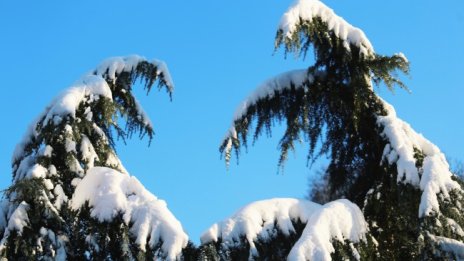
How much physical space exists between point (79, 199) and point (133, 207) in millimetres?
509

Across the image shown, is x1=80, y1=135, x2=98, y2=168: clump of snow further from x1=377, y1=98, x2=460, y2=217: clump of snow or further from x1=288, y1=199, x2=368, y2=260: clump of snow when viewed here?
x1=377, y1=98, x2=460, y2=217: clump of snow

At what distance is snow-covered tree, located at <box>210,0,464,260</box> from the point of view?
15.5 ft

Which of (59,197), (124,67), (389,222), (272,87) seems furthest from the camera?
(124,67)

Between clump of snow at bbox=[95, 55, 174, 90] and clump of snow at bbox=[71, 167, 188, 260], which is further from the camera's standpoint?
clump of snow at bbox=[95, 55, 174, 90]

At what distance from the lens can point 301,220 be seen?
5.09 m

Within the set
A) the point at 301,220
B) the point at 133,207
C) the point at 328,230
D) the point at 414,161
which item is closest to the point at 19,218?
the point at 133,207

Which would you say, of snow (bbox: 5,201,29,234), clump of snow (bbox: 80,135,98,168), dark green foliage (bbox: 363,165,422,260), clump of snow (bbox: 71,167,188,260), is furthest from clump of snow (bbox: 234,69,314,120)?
snow (bbox: 5,201,29,234)

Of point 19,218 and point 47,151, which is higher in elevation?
point 47,151

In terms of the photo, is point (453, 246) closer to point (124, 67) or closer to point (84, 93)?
point (84, 93)

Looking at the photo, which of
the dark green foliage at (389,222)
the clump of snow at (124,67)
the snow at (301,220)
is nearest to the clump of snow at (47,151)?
the clump of snow at (124,67)

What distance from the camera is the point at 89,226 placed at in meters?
5.20

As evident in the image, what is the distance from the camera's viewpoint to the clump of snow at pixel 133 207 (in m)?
4.74

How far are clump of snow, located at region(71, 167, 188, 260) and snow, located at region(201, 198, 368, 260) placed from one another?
0.27 metres

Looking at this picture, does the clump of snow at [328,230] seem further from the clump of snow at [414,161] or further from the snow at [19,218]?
the snow at [19,218]
